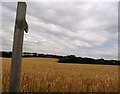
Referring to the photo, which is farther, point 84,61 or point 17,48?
point 84,61

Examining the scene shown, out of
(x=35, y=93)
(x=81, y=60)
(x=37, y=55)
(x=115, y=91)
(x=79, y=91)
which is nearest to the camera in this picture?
(x=35, y=93)

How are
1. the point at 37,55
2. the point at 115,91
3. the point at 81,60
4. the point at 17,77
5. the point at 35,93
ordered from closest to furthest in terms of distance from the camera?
the point at 17,77, the point at 35,93, the point at 115,91, the point at 81,60, the point at 37,55

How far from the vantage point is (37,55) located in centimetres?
5859

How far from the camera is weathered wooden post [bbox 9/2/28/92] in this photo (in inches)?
141

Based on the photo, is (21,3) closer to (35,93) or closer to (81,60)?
(35,93)

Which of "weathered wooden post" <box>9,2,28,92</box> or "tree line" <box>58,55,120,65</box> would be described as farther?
"tree line" <box>58,55,120,65</box>

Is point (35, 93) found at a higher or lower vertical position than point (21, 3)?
lower

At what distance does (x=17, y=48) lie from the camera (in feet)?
11.8

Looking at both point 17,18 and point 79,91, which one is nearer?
point 17,18

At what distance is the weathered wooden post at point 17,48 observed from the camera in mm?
3578

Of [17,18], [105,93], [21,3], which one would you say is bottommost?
[105,93]

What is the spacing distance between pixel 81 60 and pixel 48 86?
42.3m

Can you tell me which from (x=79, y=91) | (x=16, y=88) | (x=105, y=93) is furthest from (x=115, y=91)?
(x=16, y=88)

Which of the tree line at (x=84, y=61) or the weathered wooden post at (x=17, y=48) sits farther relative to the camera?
the tree line at (x=84, y=61)
